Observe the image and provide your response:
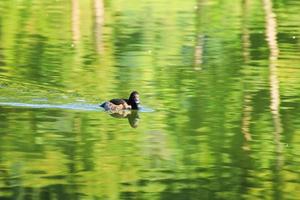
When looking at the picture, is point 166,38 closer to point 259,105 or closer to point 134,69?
point 134,69

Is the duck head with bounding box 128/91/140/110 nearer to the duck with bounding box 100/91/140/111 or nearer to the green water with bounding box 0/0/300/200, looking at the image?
the duck with bounding box 100/91/140/111

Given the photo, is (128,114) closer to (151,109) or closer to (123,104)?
(123,104)

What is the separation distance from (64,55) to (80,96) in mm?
6674

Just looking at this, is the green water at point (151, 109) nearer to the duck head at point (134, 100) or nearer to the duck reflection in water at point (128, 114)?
the duck reflection in water at point (128, 114)

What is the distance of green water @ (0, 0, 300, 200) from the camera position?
15.1m

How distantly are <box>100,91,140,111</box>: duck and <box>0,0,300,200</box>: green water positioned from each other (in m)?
0.18

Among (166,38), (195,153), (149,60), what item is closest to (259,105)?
(195,153)

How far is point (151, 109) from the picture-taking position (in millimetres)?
20391

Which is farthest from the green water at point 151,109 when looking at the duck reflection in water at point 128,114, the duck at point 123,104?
the duck at point 123,104

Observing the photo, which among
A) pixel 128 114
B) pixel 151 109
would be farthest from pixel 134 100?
pixel 151 109

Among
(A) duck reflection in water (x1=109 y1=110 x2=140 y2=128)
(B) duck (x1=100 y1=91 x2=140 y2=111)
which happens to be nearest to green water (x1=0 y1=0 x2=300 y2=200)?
(A) duck reflection in water (x1=109 y1=110 x2=140 y2=128)

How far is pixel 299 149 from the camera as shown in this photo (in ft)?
57.0

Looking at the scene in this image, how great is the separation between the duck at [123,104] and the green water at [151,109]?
0.59ft

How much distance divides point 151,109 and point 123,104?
798mm
